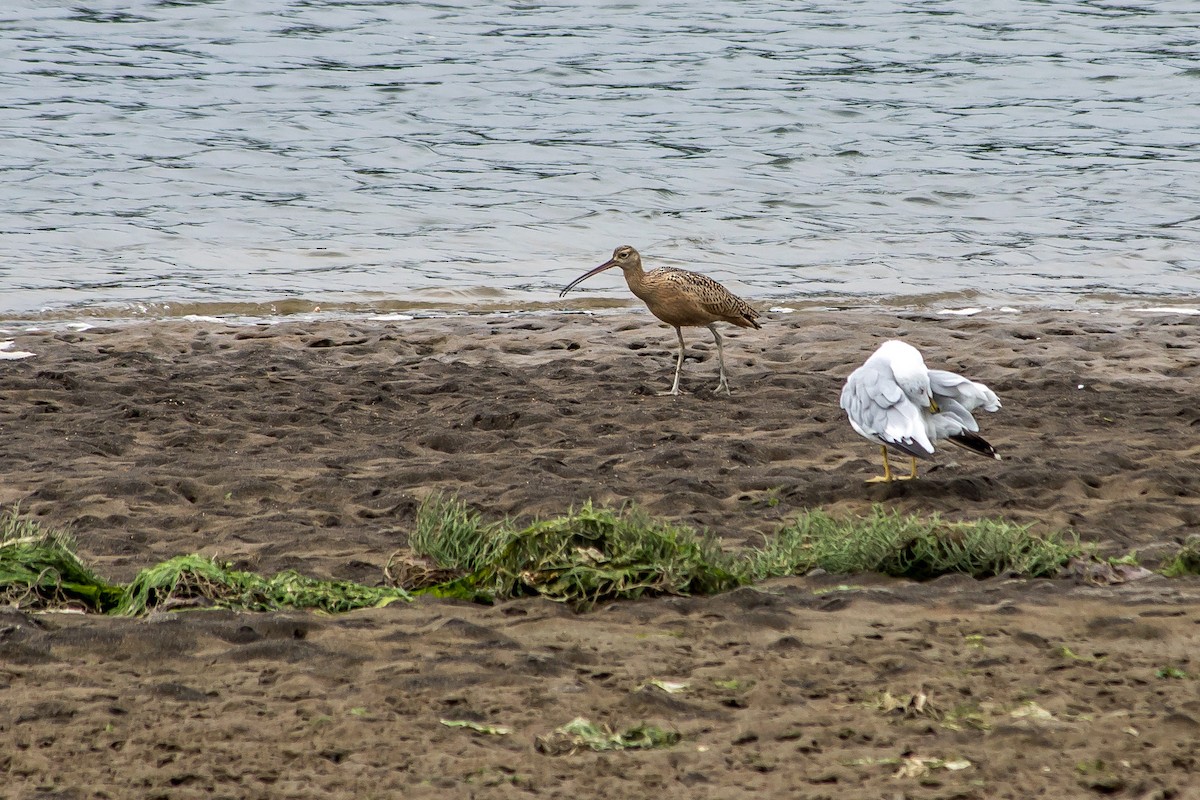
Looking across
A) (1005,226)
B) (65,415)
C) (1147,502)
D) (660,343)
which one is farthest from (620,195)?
(1147,502)

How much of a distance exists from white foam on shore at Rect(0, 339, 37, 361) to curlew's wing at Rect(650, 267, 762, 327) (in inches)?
180

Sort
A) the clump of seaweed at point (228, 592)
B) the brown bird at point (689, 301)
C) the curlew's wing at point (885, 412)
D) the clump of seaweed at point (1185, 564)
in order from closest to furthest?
the clump of seaweed at point (228, 592)
the clump of seaweed at point (1185, 564)
the curlew's wing at point (885, 412)
the brown bird at point (689, 301)

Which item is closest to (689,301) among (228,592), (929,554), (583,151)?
(929,554)

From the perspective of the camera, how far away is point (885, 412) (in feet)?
21.2

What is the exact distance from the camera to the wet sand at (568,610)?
315 centimetres

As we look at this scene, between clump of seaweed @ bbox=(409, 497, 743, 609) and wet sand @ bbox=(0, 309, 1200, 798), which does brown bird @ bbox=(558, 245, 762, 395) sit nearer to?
wet sand @ bbox=(0, 309, 1200, 798)

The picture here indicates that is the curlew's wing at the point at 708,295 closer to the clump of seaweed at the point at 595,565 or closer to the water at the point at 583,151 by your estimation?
the water at the point at 583,151

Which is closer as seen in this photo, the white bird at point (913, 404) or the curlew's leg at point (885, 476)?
the white bird at point (913, 404)

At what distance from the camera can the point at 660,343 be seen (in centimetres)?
1103

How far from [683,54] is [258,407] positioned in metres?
19.6

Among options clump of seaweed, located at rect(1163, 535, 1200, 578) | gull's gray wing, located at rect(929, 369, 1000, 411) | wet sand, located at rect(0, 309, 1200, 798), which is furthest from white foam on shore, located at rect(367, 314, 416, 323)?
clump of seaweed, located at rect(1163, 535, 1200, 578)

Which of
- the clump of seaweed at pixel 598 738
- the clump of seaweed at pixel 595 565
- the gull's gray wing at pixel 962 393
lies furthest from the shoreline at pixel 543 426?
the clump of seaweed at pixel 598 738

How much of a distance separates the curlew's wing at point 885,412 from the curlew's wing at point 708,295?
2.94 meters

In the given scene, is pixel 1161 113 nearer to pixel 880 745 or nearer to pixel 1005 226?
pixel 1005 226
